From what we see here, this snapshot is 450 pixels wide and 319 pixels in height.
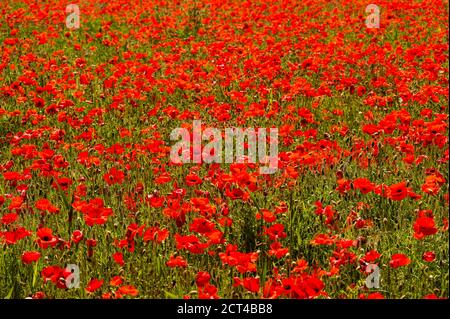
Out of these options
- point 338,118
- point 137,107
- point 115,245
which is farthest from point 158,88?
point 115,245

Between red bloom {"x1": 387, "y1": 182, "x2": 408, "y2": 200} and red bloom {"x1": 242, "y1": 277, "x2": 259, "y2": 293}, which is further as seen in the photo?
red bloom {"x1": 387, "y1": 182, "x2": 408, "y2": 200}

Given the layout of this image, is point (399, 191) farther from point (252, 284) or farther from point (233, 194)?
point (252, 284)

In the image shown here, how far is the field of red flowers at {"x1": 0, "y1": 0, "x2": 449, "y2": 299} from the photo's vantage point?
2979 millimetres

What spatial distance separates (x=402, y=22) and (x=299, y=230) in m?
6.24

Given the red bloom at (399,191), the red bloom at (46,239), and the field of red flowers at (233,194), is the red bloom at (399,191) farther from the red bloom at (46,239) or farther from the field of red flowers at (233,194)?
the red bloom at (46,239)

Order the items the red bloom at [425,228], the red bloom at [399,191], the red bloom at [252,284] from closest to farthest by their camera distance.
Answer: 1. the red bloom at [252,284]
2. the red bloom at [425,228]
3. the red bloom at [399,191]

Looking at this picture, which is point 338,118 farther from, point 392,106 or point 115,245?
point 115,245

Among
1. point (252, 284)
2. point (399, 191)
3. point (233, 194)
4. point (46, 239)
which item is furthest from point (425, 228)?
point (46, 239)

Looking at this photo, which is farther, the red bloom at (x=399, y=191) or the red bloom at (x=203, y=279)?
the red bloom at (x=399, y=191)

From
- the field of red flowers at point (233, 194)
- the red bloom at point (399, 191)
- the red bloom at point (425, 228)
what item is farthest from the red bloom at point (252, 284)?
the red bloom at point (399, 191)

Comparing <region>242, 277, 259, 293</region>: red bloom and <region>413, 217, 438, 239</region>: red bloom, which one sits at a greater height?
<region>413, 217, 438, 239</region>: red bloom

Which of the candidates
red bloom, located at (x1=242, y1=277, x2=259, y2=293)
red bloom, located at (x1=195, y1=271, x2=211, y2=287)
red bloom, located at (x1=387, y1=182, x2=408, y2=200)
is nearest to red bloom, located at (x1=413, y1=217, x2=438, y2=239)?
red bloom, located at (x1=387, y1=182, x2=408, y2=200)

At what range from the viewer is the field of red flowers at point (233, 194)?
117 inches

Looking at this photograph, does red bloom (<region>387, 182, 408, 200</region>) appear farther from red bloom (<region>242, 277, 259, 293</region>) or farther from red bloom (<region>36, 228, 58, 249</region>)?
red bloom (<region>36, 228, 58, 249</region>)
